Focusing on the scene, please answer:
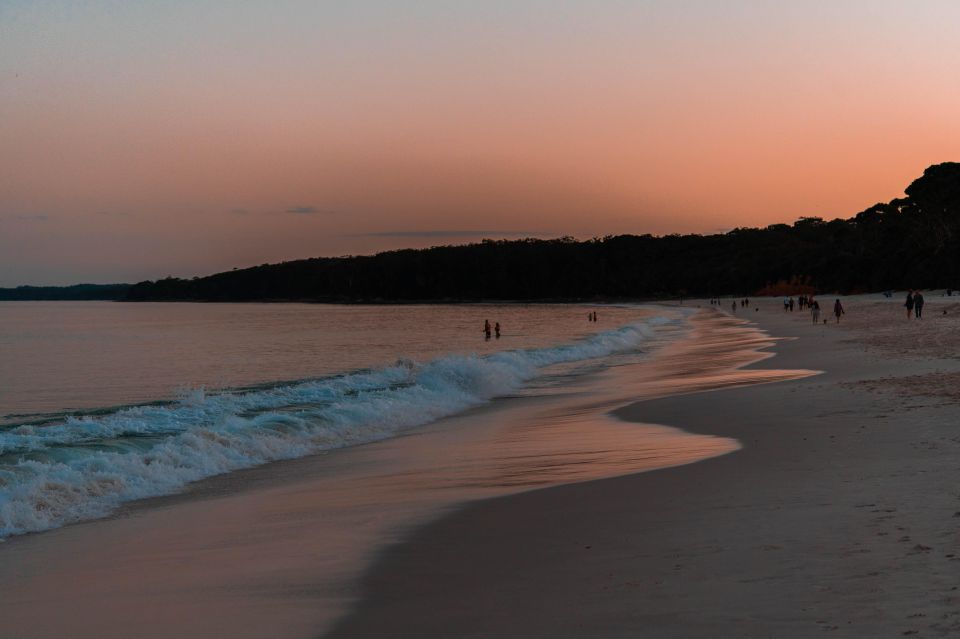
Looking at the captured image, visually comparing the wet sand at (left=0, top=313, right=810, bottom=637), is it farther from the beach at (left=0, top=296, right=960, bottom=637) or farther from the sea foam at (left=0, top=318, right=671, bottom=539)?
the sea foam at (left=0, top=318, right=671, bottom=539)

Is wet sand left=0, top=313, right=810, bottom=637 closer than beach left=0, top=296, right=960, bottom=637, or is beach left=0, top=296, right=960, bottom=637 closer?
beach left=0, top=296, right=960, bottom=637

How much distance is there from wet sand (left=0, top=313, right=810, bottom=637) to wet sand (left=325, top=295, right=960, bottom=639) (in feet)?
1.06

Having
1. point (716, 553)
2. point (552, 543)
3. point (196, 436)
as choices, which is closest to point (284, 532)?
point (552, 543)

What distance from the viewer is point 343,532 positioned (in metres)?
8.45

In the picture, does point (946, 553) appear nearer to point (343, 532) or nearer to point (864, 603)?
point (864, 603)

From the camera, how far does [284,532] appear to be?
862 cm

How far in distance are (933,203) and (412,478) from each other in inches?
4479

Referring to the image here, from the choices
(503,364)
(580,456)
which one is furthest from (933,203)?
(580,456)

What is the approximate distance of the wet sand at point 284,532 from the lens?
244 inches

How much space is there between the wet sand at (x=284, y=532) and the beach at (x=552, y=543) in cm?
3

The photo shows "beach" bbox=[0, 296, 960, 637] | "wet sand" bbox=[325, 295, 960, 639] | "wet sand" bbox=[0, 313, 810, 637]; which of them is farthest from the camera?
"wet sand" bbox=[0, 313, 810, 637]

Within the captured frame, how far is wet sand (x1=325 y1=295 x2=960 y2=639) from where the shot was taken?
210 inches

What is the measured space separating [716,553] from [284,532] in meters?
3.96

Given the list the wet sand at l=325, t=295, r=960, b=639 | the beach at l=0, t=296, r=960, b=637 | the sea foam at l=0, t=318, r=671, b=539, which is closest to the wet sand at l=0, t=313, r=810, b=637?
the beach at l=0, t=296, r=960, b=637
